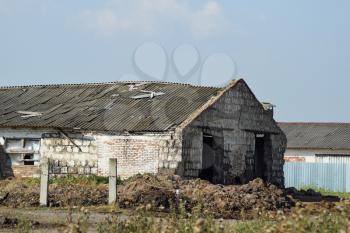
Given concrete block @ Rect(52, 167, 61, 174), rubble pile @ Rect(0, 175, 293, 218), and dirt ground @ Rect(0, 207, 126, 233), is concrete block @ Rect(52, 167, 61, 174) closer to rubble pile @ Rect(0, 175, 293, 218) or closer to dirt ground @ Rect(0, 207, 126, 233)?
rubble pile @ Rect(0, 175, 293, 218)

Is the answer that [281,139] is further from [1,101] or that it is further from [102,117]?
[1,101]

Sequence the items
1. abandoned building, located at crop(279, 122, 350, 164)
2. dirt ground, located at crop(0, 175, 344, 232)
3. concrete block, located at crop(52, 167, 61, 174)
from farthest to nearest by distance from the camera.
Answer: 1. abandoned building, located at crop(279, 122, 350, 164)
2. concrete block, located at crop(52, 167, 61, 174)
3. dirt ground, located at crop(0, 175, 344, 232)

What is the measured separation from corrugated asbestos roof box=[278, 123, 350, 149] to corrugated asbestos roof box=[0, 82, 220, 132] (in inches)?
846

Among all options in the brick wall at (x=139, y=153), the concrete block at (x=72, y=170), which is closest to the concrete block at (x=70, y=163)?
the concrete block at (x=72, y=170)

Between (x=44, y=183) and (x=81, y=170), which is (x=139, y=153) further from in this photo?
(x=44, y=183)

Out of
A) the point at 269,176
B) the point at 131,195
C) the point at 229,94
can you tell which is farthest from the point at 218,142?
the point at 131,195

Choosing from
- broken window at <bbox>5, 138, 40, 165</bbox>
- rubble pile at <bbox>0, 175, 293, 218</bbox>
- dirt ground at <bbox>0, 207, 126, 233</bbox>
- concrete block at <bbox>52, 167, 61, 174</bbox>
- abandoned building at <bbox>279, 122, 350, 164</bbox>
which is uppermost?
abandoned building at <bbox>279, 122, 350, 164</bbox>

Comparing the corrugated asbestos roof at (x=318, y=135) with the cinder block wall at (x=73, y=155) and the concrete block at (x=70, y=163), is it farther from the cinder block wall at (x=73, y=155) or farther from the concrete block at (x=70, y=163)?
the concrete block at (x=70, y=163)

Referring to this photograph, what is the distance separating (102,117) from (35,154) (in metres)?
3.15

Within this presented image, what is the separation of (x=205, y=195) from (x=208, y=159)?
8469 millimetres

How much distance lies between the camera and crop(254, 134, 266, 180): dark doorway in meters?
34.8

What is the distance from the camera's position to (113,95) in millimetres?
34281

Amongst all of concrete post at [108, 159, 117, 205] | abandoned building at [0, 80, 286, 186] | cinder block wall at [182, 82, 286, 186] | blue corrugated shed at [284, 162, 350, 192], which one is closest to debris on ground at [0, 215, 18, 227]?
concrete post at [108, 159, 117, 205]

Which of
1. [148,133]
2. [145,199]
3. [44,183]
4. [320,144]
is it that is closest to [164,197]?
[145,199]
